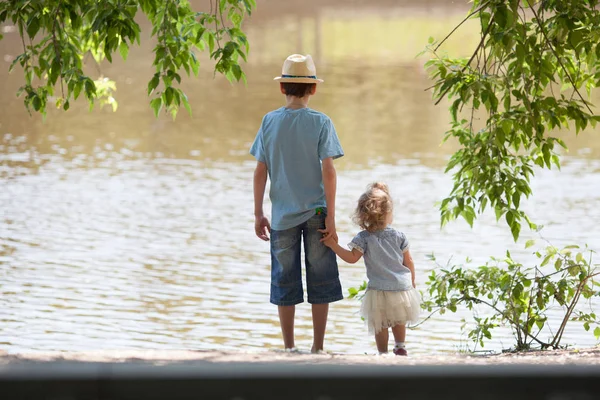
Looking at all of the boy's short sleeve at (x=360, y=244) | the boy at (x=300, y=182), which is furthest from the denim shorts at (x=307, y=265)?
the boy's short sleeve at (x=360, y=244)

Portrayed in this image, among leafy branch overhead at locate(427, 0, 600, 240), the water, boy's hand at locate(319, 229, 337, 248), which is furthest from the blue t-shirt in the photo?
the water

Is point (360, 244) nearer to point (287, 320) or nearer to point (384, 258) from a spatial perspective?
point (384, 258)

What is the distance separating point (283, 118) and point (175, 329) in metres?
2.67

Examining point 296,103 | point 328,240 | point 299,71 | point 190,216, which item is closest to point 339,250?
point 328,240

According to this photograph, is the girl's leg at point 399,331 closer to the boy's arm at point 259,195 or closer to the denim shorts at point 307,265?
the denim shorts at point 307,265

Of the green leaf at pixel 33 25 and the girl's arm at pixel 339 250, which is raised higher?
the green leaf at pixel 33 25

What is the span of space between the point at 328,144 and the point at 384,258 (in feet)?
1.79

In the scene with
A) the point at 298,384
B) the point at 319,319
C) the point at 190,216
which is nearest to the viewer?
the point at 298,384

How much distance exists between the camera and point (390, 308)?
12.5ft

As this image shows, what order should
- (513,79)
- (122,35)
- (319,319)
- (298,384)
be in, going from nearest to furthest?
(298,384) < (122,35) < (319,319) < (513,79)

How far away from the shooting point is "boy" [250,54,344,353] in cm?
361

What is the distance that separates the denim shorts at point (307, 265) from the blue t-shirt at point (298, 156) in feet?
0.16

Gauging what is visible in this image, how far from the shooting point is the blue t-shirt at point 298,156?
3.61 meters

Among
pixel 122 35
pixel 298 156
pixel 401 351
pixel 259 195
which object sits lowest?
pixel 401 351
